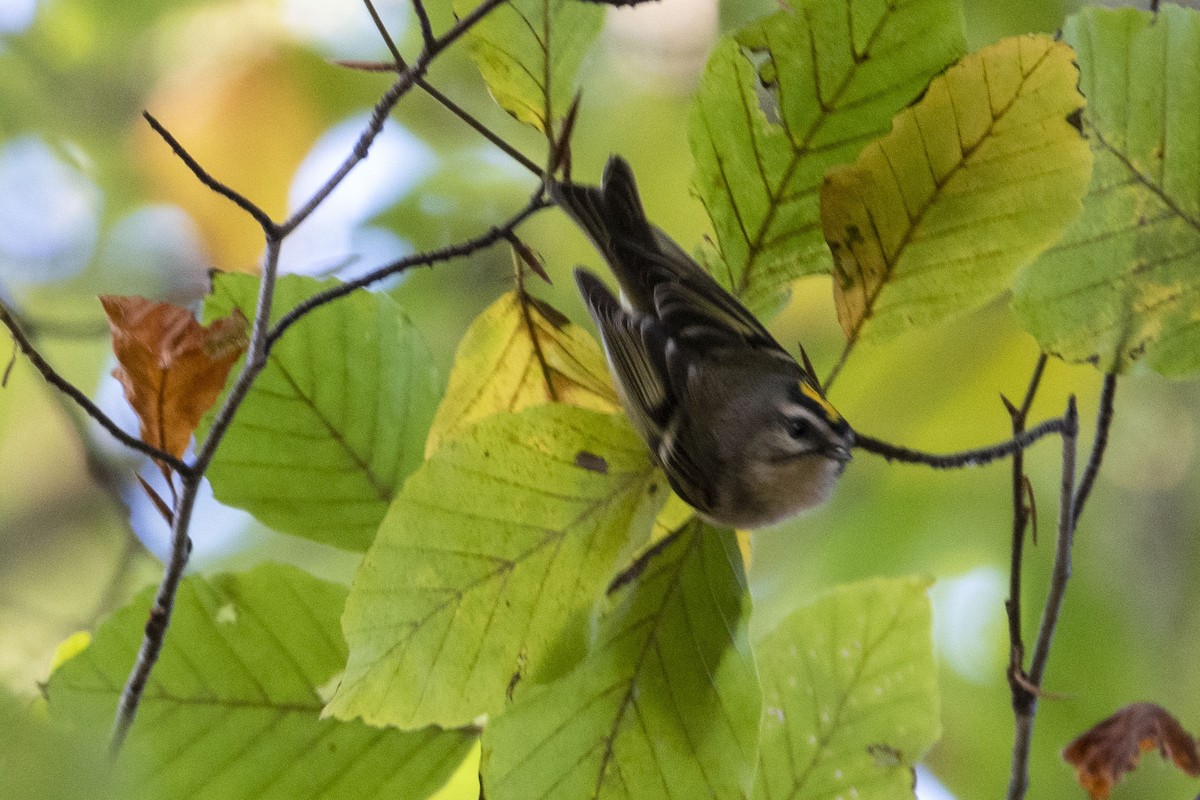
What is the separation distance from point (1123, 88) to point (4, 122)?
1.34ft

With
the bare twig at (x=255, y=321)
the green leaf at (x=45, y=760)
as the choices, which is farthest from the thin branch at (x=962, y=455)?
the green leaf at (x=45, y=760)

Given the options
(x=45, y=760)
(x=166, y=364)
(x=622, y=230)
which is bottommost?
(x=45, y=760)

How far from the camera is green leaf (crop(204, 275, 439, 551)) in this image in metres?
0.31

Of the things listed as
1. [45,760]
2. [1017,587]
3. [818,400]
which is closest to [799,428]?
[818,400]

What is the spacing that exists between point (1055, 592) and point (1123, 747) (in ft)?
0.17

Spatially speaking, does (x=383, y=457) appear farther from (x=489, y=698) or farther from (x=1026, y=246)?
(x=1026, y=246)

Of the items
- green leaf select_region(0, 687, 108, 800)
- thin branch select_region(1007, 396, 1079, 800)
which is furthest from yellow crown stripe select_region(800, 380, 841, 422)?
green leaf select_region(0, 687, 108, 800)

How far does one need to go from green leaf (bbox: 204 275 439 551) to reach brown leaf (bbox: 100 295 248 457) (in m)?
0.02

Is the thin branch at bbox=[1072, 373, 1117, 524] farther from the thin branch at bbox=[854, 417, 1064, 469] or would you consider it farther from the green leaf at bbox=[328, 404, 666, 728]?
the green leaf at bbox=[328, 404, 666, 728]

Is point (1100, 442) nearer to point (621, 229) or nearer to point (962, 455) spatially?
point (962, 455)

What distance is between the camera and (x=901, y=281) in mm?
279

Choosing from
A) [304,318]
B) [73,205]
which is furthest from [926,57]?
[73,205]

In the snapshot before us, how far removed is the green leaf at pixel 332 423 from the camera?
307mm

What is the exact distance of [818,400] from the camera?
27 cm
